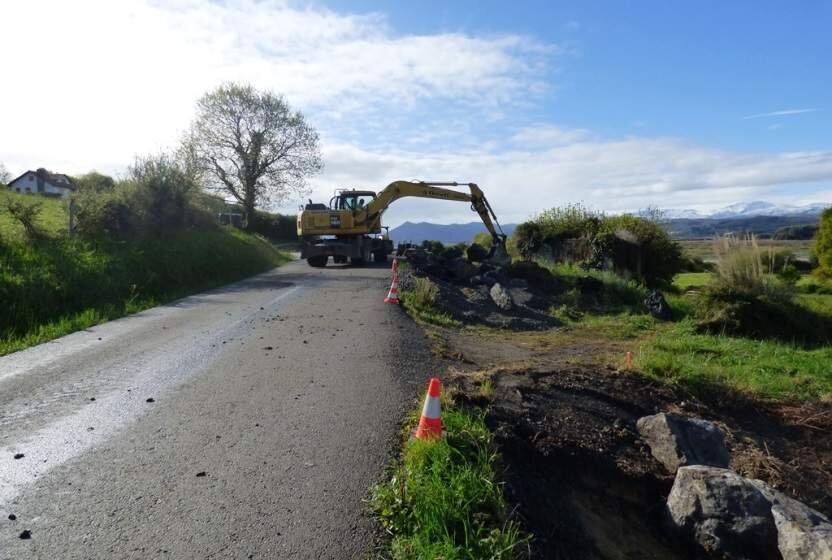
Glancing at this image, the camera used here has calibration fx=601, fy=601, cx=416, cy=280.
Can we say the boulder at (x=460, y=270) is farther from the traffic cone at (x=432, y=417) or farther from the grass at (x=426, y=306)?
the traffic cone at (x=432, y=417)

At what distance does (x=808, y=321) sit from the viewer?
40.3 feet

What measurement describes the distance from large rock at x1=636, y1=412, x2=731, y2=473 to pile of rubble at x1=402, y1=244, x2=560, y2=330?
23.9 feet

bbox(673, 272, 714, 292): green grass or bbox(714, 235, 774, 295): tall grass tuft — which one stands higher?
bbox(714, 235, 774, 295): tall grass tuft

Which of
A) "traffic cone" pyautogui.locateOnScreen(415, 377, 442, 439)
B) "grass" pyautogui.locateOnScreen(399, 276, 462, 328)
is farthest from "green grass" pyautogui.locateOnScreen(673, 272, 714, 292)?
"traffic cone" pyautogui.locateOnScreen(415, 377, 442, 439)

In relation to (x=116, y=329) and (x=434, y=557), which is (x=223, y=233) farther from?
(x=434, y=557)

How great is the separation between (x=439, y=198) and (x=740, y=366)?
717 inches

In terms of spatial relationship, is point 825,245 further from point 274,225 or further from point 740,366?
point 274,225

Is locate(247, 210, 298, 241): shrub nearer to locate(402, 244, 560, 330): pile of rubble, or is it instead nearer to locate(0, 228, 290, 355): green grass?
locate(402, 244, 560, 330): pile of rubble

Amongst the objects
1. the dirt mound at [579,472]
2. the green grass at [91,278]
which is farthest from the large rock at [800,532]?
the green grass at [91,278]

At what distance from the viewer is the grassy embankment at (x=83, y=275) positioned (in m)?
10.1

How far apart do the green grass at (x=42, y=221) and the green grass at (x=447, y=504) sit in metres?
12.6

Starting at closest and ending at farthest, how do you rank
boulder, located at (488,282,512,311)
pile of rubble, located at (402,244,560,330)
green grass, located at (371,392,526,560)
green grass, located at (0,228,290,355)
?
green grass, located at (371,392,526,560), green grass, located at (0,228,290,355), pile of rubble, located at (402,244,560,330), boulder, located at (488,282,512,311)

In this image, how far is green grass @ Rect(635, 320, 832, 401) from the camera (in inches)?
308

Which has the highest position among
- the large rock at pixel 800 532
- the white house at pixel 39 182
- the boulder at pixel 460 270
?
the white house at pixel 39 182
